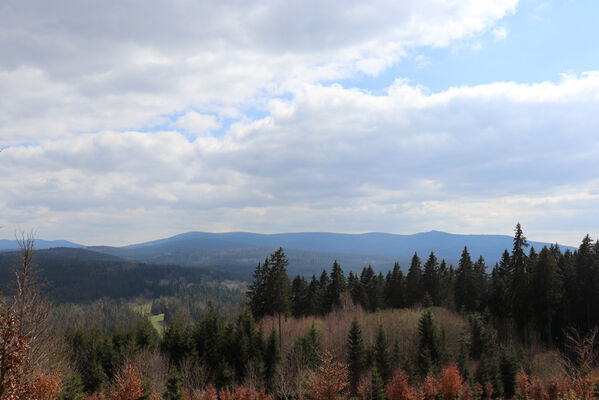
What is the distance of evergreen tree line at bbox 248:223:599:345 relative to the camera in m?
53.4

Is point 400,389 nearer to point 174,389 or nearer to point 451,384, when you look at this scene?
point 451,384

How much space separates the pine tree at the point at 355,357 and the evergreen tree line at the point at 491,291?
42.0 feet

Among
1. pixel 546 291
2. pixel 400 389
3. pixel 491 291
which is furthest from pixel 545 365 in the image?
pixel 400 389

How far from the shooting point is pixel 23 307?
18.8 m

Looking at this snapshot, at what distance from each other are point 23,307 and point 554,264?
6301cm

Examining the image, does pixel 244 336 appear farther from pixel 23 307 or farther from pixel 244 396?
pixel 23 307

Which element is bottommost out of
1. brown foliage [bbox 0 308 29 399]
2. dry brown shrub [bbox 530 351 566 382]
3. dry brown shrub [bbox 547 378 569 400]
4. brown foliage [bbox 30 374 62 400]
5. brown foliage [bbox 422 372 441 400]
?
dry brown shrub [bbox 530 351 566 382]

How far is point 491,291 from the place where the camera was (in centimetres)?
6538

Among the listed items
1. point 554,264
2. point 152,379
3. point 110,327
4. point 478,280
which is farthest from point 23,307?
point 110,327

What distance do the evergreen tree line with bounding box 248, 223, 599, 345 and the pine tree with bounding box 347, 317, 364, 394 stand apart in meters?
12.8

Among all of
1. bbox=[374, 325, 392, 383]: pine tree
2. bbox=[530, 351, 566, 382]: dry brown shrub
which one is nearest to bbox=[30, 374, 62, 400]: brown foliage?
bbox=[374, 325, 392, 383]: pine tree

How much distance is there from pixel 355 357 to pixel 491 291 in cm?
3198

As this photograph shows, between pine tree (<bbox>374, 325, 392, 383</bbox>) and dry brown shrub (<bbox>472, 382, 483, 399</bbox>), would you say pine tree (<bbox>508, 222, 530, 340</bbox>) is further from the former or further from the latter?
pine tree (<bbox>374, 325, 392, 383</bbox>)

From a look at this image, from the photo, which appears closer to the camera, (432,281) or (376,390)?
(376,390)
